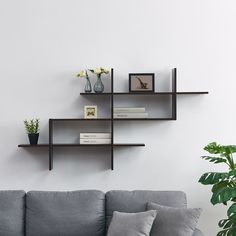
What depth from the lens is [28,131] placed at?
368 cm

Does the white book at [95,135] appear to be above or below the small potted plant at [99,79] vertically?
below

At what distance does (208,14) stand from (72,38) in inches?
Answer: 49.9

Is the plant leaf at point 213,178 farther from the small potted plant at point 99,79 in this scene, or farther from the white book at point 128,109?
the small potted plant at point 99,79

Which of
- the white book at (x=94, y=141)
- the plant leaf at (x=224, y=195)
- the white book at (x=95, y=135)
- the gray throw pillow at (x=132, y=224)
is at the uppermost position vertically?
the white book at (x=95, y=135)

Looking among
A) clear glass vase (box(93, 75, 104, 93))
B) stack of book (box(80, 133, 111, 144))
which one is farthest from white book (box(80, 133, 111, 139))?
clear glass vase (box(93, 75, 104, 93))

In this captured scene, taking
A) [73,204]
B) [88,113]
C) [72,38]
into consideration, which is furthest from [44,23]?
[73,204]

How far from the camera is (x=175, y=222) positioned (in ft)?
10.2

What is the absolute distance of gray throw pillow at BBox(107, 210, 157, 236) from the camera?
305 centimetres

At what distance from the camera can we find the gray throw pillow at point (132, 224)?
10.0 feet

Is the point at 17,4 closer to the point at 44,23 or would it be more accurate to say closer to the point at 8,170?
the point at 44,23

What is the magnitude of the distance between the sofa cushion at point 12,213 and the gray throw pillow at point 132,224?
789 mm

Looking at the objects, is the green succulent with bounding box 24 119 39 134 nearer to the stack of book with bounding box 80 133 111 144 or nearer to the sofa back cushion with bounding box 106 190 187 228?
the stack of book with bounding box 80 133 111 144

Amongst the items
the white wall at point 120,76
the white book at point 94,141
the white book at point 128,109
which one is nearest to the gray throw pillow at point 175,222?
the white wall at point 120,76

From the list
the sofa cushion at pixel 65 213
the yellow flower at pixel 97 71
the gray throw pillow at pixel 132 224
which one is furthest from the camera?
the yellow flower at pixel 97 71
